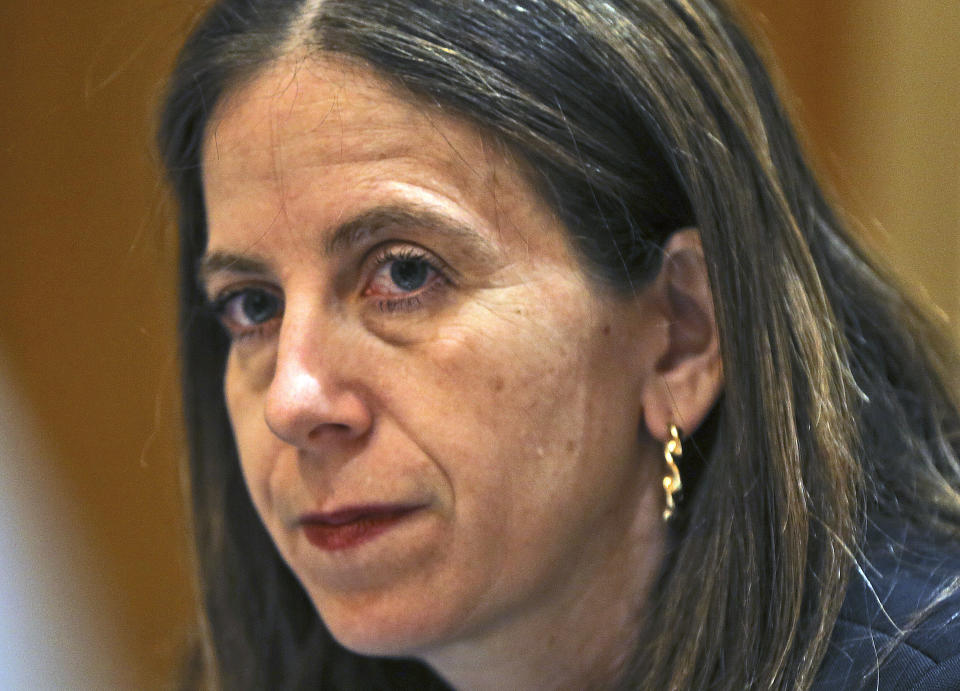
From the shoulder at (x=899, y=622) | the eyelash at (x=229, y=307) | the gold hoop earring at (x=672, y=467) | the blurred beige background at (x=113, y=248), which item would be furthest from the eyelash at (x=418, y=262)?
the blurred beige background at (x=113, y=248)

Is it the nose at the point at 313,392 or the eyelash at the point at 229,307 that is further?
the eyelash at the point at 229,307

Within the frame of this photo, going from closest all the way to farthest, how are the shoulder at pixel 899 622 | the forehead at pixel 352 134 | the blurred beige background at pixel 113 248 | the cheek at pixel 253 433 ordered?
the shoulder at pixel 899 622 < the forehead at pixel 352 134 < the cheek at pixel 253 433 < the blurred beige background at pixel 113 248

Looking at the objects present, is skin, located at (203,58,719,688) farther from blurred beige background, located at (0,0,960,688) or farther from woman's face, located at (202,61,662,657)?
blurred beige background, located at (0,0,960,688)

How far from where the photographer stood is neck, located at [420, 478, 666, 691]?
1.28 metres

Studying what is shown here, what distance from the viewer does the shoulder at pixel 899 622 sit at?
3.57ft

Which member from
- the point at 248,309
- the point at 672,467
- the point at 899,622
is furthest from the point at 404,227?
the point at 899,622

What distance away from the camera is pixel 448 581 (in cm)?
121

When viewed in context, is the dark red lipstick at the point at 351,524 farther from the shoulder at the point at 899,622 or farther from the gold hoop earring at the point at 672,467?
the shoulder at the point at 899,622

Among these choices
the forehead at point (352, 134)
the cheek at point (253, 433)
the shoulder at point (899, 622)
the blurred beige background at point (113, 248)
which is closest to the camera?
the shoulder at point (899, 622)

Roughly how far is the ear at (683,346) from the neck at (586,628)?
105 millimetres

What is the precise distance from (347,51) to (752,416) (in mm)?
563

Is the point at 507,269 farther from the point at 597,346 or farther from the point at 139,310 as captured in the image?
the point at 139,310

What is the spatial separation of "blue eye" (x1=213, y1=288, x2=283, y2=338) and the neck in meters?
0.43

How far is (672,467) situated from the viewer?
124 cm
